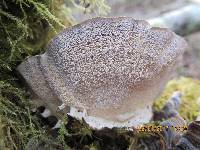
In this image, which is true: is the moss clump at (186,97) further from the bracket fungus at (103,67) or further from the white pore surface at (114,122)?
the bracket fungus at (103,67)

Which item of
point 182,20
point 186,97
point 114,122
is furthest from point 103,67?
point 182,20

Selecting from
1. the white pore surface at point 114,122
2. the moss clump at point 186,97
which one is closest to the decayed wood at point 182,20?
the moss clump at point 186,97

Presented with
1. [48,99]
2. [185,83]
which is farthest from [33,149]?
[185,83]

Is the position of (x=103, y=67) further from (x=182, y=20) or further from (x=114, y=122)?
(x=182, y=20)
